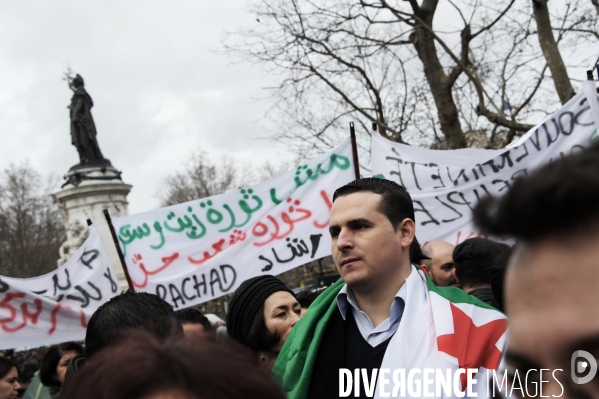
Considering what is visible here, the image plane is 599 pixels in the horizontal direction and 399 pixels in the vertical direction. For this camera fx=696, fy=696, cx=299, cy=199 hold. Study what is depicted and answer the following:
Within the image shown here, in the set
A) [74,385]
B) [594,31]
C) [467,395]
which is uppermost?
[594,31]

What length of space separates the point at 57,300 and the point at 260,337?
2946mm

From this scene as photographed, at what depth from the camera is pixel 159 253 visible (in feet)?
19.3

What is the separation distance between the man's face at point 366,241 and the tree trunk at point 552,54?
6.14 meters

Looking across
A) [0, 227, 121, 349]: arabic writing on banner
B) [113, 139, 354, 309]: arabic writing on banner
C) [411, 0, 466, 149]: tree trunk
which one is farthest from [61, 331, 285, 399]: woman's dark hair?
[411, 0, 466, 149]: tree trunk

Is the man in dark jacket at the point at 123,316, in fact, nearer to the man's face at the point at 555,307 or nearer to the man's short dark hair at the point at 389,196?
the man's short dark hair at the point at 389,196

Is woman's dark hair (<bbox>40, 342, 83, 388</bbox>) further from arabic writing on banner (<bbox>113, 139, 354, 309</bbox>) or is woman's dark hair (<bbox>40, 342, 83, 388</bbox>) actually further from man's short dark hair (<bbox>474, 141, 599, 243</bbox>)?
man's short dark hair (<bbox>474, 141, 599, 243</bbox>)

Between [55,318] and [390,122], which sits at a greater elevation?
[390,122]

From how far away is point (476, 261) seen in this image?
3.60 metres

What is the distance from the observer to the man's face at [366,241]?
8.39ft

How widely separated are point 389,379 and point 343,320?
1.62 ft

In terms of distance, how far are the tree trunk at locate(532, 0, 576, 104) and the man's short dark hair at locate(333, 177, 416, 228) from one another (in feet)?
19.7

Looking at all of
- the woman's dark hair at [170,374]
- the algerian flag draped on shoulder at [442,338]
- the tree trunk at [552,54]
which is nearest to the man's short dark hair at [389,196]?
the algerian flag draped on shoulder at [442,338]

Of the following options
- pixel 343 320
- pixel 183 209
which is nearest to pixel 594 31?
pixel 183 209

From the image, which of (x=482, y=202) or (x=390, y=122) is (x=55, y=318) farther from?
(x=390, y=122)
